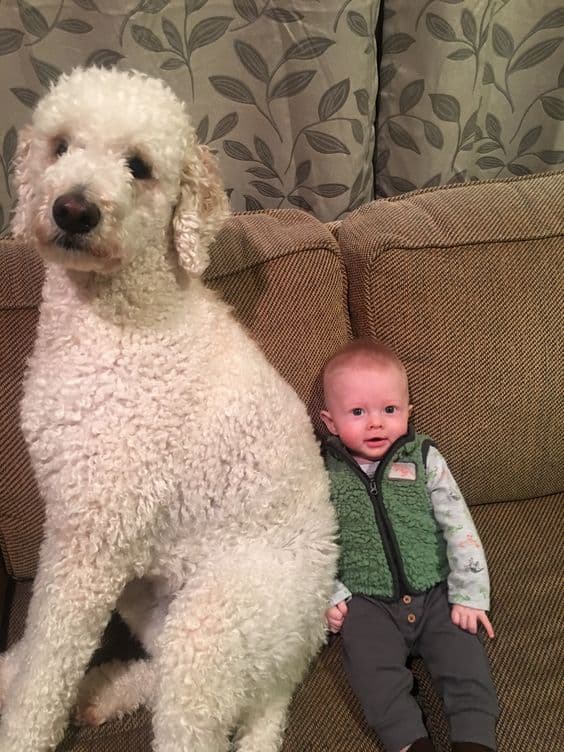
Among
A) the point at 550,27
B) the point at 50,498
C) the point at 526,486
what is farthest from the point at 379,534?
the point at 550,27

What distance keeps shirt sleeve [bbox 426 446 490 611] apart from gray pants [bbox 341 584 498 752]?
0.13 ft

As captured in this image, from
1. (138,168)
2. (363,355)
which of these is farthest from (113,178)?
(363,355)

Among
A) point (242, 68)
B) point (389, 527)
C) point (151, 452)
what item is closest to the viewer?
point (151, 452)

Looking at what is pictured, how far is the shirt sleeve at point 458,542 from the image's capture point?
102 centimetres

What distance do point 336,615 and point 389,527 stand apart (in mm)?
176

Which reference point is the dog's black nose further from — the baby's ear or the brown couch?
the baby's ear

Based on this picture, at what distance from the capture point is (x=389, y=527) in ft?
3.46

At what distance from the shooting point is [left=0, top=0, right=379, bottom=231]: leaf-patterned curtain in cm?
119

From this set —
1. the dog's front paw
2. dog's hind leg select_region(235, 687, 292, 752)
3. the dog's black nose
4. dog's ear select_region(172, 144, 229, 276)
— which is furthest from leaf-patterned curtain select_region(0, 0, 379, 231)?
dog's hind leg select_region(235, 687, 292, 752)

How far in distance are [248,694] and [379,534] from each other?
13.7 inches

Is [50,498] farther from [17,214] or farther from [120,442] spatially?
[17,214]

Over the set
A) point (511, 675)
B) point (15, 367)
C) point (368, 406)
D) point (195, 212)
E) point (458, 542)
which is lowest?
point (511, 675)

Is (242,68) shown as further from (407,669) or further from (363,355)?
(407,669)

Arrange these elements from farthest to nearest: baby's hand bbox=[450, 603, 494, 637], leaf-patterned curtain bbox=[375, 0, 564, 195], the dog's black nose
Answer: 1. leaf-patterned curtain bbox=[375, 0, 564, 195]
2. baby's hand bbox=[450, 603, 494, 637]
3. the dog's black nose
